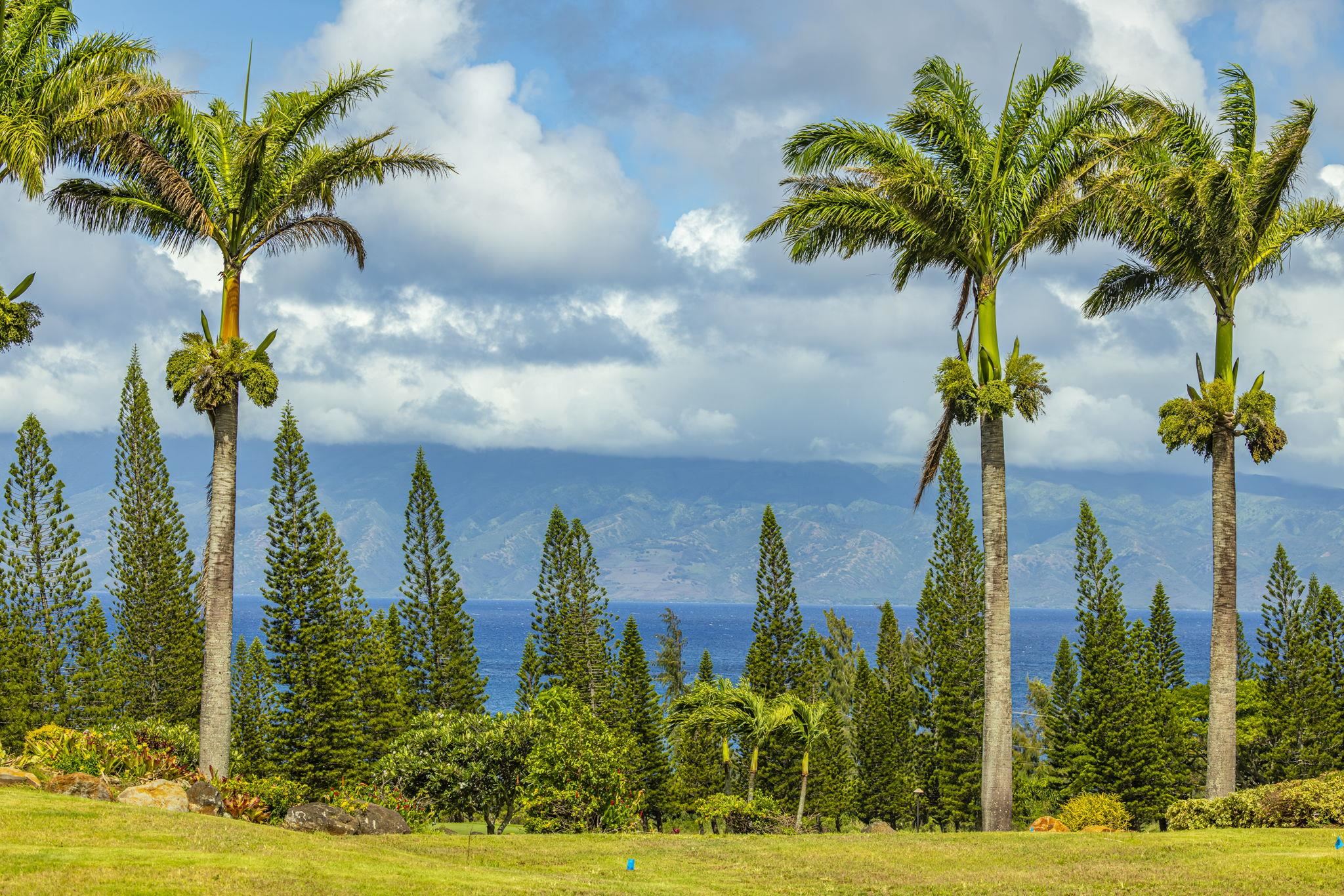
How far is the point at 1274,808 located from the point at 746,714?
10.5 meters

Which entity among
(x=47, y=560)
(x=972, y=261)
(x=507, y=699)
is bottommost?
(x=507, y=699)

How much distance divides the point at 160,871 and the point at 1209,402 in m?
14.8

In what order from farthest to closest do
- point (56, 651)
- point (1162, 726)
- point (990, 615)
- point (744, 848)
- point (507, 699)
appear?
point (507, 699) < point (1162, 726) < point (56, 651) < point (990, 615) < point (744, 848)

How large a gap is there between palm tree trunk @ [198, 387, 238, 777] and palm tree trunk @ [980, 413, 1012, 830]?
1079cm

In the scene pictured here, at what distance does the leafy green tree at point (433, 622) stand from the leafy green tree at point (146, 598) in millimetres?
7253

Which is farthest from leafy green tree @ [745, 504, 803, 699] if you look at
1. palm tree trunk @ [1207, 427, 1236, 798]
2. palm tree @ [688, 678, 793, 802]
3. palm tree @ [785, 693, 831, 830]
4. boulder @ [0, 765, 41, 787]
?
boulder @ [0, 765, 41, 787]

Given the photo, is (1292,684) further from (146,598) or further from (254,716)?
(146,598)

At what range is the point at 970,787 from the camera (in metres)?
40.2

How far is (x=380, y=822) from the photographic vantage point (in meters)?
15.2

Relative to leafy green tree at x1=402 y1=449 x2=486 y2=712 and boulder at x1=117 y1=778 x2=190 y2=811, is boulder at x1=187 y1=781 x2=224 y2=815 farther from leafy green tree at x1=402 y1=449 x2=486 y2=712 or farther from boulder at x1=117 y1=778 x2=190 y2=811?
leafy green tree at x1=402 y1=449 x2=486 y2=712

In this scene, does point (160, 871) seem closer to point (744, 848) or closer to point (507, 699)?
→ point (744, 848)

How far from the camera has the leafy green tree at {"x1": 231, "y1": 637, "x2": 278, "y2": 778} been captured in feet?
112

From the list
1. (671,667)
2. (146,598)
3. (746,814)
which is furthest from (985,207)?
(671,667)

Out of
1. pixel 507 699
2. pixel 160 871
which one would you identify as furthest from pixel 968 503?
pixel 507 699
